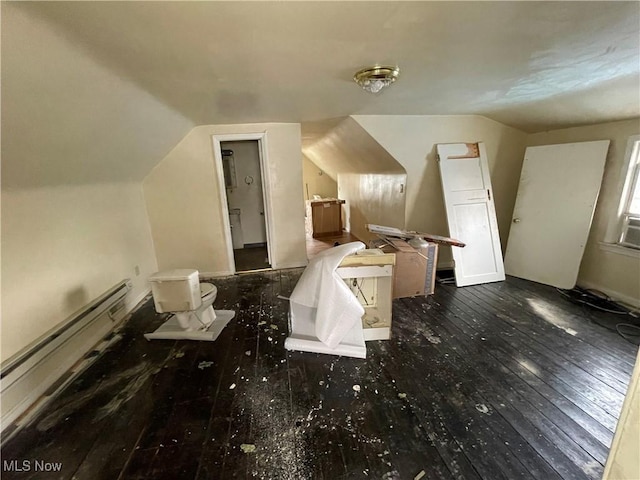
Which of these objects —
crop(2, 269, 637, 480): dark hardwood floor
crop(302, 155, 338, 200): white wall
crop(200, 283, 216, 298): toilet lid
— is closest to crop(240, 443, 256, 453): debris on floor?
crop(2, 269, 637, 480): dark hardwood floor

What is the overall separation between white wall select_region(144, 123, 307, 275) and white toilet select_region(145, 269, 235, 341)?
4.15 ft

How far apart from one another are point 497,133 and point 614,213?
1512 millimetres

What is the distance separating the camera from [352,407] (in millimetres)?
1622

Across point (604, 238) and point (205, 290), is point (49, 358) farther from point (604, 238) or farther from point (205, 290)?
point (604, 238)

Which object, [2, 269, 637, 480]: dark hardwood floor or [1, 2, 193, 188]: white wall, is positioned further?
[2, 269, 637, 480]: dark hardwood floor

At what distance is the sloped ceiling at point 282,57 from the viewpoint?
3.80ft

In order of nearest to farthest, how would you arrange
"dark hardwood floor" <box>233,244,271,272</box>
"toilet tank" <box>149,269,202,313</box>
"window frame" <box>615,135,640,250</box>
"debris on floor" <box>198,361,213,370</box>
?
"debris on floor" <box>198,361,213,370</box> → "toilet tank" <box>149,269,202,313</box> → "window frame" <box>615,135,640,250</box> → "dark hardwood floor" <box>233,244,271,272</box>

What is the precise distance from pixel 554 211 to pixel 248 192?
14.8 feet

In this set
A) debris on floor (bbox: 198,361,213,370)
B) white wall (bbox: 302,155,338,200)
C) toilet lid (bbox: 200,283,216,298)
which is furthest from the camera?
white wall (bbox: 302,155,338,200)

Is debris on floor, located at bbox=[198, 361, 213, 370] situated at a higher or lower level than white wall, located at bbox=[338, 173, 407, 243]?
lower

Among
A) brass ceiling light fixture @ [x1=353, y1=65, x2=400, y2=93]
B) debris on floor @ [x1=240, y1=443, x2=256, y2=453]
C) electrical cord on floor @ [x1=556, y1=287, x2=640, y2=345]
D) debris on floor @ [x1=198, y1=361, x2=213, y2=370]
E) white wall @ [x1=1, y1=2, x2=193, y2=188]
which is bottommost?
debris on floor @ [x1=240, y1=443, x2=256, y2=453]

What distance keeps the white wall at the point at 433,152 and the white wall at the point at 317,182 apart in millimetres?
4145

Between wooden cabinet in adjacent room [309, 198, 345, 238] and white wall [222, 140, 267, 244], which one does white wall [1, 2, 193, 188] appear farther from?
wooden cabinet in adjacent room [309, 198, 345, 238]

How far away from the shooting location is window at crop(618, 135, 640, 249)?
259cm
